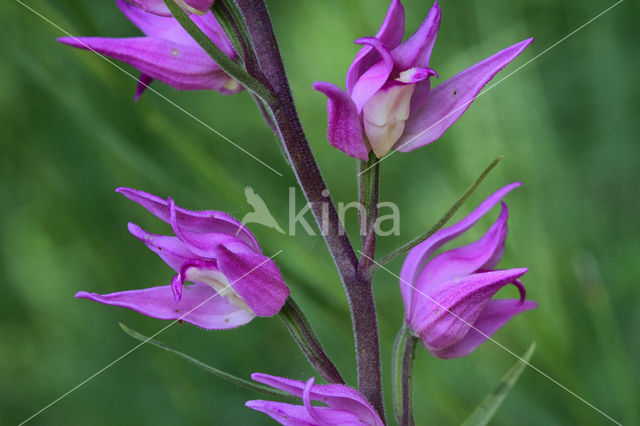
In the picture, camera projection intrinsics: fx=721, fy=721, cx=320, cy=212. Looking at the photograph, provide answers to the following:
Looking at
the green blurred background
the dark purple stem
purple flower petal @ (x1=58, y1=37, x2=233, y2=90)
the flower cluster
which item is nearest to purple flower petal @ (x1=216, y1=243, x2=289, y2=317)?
the flower cluster

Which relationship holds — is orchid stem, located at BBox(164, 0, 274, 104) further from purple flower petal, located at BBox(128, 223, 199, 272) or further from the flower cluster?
purple flower petal, located at BBox(128, 223, 199, 272)

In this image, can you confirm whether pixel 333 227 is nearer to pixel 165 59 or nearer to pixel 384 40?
pixel 384 40

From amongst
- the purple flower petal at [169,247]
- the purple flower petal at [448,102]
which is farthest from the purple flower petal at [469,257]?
the purple flower petal at [169,247]

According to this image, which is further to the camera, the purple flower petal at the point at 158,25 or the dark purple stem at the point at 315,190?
the purple flower petal at the point at 158,25

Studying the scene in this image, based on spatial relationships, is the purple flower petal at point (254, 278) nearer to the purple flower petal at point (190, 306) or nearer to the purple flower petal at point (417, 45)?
the purple flower petal at point (190, 306)

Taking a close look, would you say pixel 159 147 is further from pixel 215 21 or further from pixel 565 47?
pixel 565 47

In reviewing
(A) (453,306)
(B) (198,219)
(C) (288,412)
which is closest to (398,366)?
(A) (453,306)
